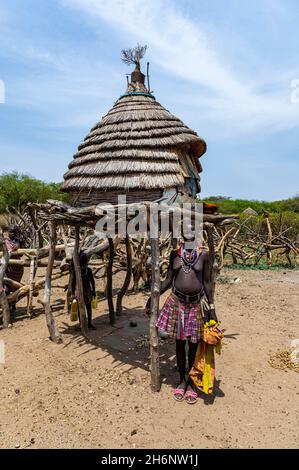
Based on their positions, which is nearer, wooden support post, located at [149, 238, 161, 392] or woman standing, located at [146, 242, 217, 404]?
woman standing, located at [146, 242, 217, 404]

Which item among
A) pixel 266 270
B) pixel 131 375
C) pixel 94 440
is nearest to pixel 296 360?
pixel 131 375

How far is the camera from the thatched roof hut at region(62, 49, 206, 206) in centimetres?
550

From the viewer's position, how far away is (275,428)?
132 inches

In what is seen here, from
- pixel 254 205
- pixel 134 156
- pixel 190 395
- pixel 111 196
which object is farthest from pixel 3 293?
pixel 254 205

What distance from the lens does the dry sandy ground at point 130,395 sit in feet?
10.6

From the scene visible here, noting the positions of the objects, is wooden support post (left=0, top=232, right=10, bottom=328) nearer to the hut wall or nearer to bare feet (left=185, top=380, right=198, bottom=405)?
the hut wall

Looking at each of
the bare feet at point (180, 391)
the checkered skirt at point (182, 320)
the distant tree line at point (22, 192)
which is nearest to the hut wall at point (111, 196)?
the checkered skirt at point (182, 320)

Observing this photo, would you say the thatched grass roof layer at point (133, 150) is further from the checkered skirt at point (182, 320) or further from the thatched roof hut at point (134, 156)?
the checkered skirt at point (182, 320)

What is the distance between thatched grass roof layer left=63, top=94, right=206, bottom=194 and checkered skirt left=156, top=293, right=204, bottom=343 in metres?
2.24

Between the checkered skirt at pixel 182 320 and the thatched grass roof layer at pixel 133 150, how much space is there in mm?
2238

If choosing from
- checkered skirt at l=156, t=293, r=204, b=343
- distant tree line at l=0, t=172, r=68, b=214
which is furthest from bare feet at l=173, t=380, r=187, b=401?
distant tree line at l=0, t=172, r=68, b=214

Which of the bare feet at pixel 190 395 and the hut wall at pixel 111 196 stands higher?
the hut wall at pixel 111 196

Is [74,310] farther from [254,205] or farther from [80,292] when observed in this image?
[254,205]

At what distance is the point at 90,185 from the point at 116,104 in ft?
6.98
